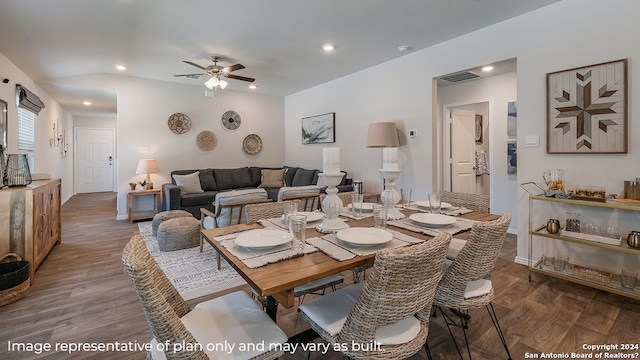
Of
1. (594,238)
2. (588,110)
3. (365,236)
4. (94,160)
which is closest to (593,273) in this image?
(594,238)

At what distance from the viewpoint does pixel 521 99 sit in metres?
2.96

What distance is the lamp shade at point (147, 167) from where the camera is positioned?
16.6 ft

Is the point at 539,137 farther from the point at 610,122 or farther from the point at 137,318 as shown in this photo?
the point at 137,318

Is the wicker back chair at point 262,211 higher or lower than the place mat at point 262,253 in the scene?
higher

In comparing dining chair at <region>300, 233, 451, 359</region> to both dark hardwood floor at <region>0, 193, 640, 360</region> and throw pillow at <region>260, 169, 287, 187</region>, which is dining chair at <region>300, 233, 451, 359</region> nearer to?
dark hardwood floor at <region>0, 193, 640, 360</region>

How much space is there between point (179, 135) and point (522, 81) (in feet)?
18.4

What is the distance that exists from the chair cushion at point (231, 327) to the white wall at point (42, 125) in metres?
4.21

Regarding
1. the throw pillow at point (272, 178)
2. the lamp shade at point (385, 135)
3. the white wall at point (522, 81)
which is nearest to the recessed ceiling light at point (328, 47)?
the white wall at point (522, 81)

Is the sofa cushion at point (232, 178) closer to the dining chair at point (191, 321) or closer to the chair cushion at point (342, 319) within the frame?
the dining chair at point (191, 321)

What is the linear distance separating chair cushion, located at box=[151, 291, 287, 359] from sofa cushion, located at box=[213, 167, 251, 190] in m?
4.71

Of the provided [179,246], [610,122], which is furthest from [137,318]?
[610,122]

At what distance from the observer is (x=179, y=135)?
5.73 meters

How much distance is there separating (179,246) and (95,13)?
8.47 feet

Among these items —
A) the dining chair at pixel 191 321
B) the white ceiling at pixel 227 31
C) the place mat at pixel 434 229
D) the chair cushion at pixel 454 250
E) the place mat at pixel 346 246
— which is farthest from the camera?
the white ceiling at pixel 227 31
